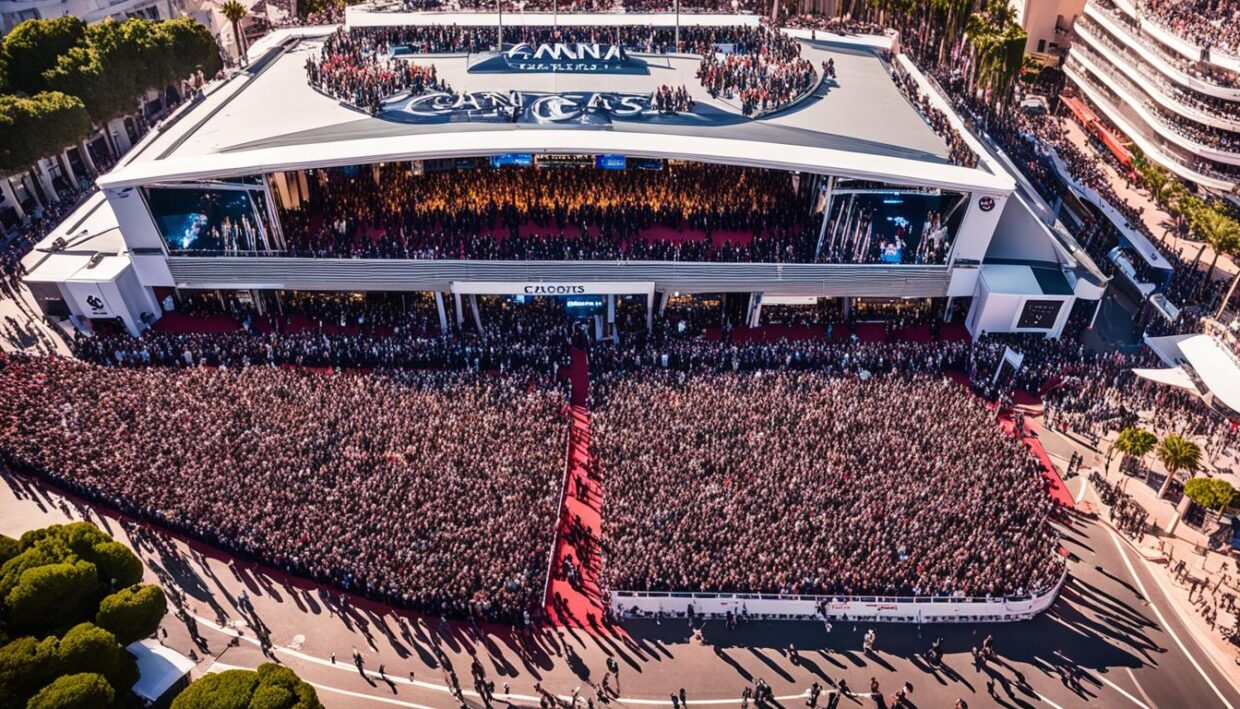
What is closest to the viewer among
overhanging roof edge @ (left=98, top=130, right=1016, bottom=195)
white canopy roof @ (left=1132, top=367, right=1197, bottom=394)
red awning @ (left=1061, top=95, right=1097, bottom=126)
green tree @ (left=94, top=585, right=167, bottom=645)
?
green tree @ (left=94, top=585, right=167, bottom=645)

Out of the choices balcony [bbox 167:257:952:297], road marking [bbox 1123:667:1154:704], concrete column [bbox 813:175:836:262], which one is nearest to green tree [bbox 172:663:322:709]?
balcony [bbox 167:257:952:297]

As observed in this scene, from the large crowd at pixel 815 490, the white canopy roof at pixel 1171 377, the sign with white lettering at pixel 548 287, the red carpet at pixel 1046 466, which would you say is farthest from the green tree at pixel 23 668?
A: the white canopy roof at pixel 1171 377

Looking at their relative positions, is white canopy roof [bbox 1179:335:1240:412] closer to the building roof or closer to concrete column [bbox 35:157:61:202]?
the building roof

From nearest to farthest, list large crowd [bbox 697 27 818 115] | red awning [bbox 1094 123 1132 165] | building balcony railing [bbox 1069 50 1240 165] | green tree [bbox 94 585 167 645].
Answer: green tree [bbox 94 585 167 645] → large crowd [bbox 697 27 818 115] → building balcony railing [bbox 1069 50 1240 165] → red awning [bbox 1094 123 1132 165]

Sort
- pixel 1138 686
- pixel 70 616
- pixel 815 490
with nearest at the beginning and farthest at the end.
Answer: pixel 70 616 < pixel 1138 686 < pixel 815 490

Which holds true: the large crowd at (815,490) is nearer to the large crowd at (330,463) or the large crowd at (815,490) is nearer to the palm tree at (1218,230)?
the large crowd at (330,463)

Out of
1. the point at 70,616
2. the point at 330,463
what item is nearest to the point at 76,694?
the point at 70,616

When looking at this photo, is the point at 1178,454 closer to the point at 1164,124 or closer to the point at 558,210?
the point at 558,210
